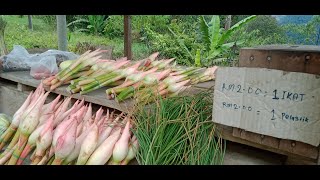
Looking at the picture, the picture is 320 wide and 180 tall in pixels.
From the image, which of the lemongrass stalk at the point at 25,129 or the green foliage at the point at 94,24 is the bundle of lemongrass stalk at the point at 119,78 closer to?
the lemongrass stalk at the point at 25,129

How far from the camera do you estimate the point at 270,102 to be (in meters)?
1.70

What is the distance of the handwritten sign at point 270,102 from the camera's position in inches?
62.0

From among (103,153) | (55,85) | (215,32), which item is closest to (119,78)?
(55,85)

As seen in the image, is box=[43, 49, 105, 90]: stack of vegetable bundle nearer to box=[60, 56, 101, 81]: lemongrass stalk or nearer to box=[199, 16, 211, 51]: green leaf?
box=[60, 56, 101, 81]: lemongrass stalk

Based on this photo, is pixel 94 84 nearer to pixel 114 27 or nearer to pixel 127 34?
pixel 127 34

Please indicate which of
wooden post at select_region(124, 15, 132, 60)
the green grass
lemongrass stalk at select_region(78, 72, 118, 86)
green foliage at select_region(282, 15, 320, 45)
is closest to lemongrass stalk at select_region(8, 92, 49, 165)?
lemongrass stalk at select_region(78, 72, 118, 86)

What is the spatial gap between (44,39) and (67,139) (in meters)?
11.2

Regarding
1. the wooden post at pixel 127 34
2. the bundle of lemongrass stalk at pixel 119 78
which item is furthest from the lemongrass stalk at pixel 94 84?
the wooden post at pixel 127 34

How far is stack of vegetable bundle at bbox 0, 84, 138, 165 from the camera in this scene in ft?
6.63

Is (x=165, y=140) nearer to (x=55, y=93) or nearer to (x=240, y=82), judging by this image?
(x=240, y=82)

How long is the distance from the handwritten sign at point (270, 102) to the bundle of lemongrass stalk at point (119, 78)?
2.86 ft

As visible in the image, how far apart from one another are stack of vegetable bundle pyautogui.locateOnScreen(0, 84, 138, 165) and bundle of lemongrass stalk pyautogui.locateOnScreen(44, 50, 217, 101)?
14.3 inches

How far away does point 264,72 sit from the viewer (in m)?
1.70
